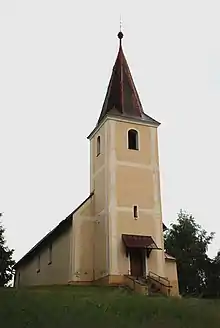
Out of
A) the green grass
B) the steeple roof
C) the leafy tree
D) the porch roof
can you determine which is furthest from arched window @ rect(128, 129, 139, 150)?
the leafy tree

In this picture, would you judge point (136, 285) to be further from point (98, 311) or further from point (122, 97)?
point (122, 97)

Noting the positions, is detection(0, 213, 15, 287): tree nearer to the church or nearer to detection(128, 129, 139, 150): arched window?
the church

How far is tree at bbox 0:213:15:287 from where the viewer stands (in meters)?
39.7

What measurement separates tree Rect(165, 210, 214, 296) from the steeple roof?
55.8 feet

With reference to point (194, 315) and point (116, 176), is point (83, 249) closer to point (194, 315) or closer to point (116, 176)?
point (116, 176)

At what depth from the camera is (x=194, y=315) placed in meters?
18.5

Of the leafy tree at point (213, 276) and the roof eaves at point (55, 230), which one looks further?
the leafy tree at point (213, 276)

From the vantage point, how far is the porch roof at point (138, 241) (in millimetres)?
31031

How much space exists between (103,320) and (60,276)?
18216 mm

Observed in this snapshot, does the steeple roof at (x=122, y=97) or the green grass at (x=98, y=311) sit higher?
the steeple roof at (x=122, y=97)

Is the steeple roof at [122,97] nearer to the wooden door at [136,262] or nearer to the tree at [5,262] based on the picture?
the wooden door at [136,262]

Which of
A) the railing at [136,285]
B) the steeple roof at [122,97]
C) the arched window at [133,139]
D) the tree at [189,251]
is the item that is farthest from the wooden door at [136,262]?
the tree at [189,251]

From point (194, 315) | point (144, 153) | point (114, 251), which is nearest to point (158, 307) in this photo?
point (194, 315)

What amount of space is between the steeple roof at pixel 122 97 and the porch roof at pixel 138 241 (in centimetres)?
821
